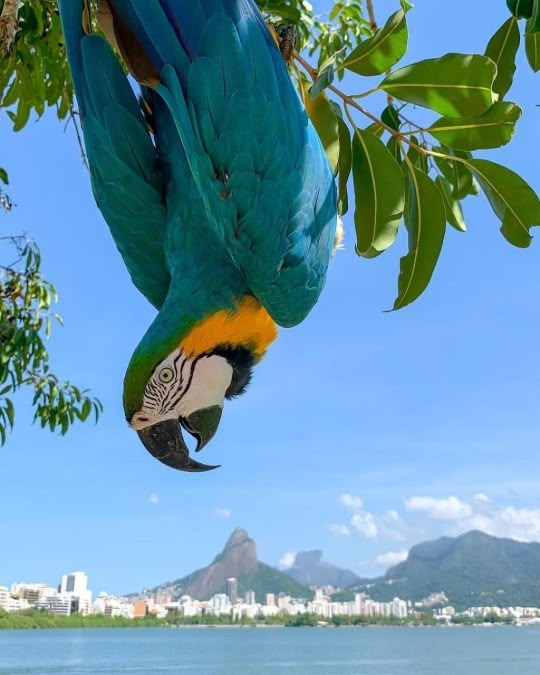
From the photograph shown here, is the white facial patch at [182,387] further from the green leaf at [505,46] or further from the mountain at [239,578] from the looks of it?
the mountain at [239,578]

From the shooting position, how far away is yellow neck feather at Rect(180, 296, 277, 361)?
4.68 feet

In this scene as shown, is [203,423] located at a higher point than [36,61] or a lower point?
lower

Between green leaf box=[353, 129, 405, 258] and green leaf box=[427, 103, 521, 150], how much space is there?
116mm

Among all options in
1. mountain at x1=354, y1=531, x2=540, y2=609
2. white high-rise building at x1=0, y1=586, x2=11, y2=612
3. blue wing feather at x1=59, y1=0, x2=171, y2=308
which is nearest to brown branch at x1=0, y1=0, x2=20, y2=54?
blue wing feather at x1=59, y1=0, x2=171, y2=308

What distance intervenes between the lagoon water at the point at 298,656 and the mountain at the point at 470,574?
5.49 m

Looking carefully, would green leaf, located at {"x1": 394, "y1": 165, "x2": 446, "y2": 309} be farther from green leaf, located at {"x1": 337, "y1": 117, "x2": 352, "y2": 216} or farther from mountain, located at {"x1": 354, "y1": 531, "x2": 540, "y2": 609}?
mountain, located at {"x1": 354, "y1": 531, "x2": 540, "y2": 609}

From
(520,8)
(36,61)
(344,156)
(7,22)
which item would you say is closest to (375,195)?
(344,156)

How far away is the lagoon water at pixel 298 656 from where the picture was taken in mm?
56719

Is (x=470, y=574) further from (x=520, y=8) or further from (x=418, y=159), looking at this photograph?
(x=520, y=8)

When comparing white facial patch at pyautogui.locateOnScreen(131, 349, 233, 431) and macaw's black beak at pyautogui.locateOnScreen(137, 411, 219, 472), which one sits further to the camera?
macaw's black beak at pyautogui.locateOnScreen(137, 411, 219, 472)

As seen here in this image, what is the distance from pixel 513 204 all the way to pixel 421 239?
17 centimetres

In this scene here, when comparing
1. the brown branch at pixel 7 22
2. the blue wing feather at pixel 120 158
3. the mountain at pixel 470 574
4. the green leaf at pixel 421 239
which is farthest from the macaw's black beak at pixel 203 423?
the mountain at pixel 470 574

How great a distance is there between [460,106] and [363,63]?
17cm

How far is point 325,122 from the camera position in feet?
4.39
